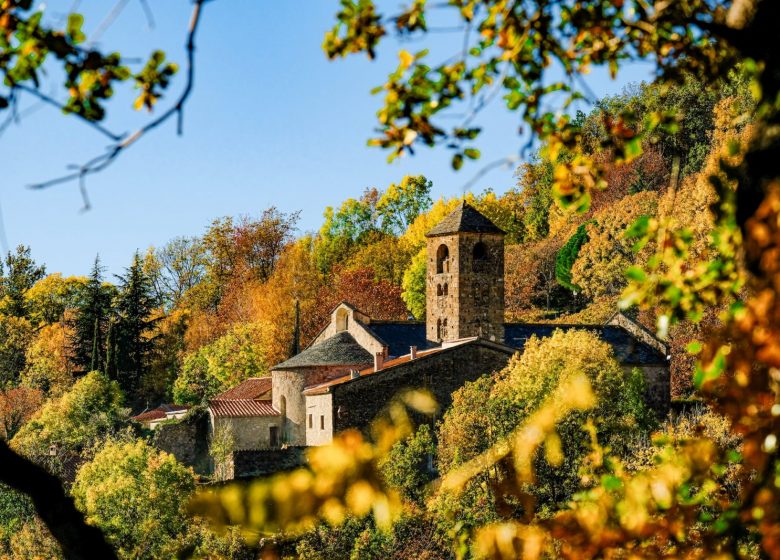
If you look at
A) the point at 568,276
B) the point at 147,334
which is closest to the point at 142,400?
the point at 147,334

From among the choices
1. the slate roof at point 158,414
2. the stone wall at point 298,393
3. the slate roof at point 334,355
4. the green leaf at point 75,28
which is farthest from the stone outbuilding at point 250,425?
the green leaf at point 75,28

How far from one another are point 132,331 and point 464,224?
2728 cm

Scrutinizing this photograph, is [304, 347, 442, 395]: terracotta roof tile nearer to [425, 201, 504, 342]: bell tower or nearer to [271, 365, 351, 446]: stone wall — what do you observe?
[271, 365, 351, 446]: stone wall

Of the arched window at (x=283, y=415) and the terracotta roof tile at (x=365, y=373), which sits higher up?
the terracotta roof tile at (x=365, y=373)

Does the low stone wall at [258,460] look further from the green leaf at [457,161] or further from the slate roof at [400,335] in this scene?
the green leaf at [457,161]

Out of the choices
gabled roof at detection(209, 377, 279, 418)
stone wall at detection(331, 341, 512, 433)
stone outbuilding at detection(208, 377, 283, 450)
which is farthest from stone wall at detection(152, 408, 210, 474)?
stone wall at detection(331, 341, 512, 433)

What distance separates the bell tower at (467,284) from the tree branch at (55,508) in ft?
127

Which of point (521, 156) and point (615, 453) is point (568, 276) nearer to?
point (615, 453)

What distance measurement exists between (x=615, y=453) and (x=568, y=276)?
110 feet

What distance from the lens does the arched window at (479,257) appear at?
42594 mm

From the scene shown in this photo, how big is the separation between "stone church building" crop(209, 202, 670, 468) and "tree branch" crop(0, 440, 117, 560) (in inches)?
1344

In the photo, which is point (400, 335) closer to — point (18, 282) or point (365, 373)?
point (365, 373)

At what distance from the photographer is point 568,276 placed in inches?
2263

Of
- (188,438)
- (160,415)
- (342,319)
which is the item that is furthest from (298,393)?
(160,415)
